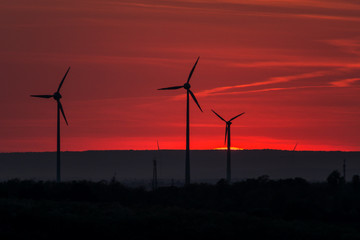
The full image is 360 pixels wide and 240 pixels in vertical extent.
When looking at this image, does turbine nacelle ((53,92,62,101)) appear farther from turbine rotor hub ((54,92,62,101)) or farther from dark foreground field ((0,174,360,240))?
dark foreground field ((0,174,360,240))

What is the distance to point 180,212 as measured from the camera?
9431 cm

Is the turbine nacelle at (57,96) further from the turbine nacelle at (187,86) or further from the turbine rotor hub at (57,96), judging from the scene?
the turbine nacelle at (187,86)

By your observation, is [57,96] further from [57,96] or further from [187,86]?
[187,86]

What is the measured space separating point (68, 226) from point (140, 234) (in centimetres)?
Result: 642

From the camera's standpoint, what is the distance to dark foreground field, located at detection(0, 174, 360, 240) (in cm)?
8575

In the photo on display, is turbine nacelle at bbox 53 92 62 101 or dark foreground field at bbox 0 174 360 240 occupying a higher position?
turbine nacelle at bbox 53 92 62 101

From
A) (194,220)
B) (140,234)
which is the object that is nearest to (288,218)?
(194,220)

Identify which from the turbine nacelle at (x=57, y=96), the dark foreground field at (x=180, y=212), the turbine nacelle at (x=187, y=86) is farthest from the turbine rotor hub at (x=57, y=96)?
the turbine nacelle at (x=187, y=86)

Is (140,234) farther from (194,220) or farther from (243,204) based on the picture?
(243,204)

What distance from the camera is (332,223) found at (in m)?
95.2

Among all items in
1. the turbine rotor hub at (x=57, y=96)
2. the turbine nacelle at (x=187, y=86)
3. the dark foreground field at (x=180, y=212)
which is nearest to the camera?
the dark foreground field at (x=180, y=212)

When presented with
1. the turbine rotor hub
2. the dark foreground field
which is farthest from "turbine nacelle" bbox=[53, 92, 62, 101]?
the dark foreground field

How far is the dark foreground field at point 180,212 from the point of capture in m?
85.8

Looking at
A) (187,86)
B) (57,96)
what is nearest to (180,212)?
(187,86)
